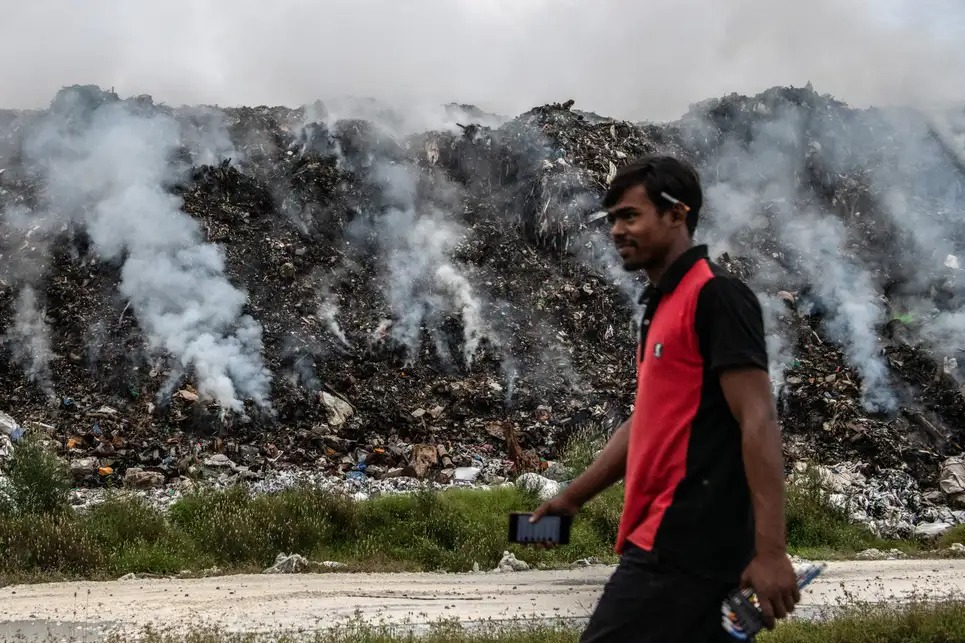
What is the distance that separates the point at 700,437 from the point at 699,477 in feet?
0.35

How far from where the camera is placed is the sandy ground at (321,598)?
6188 millimetres

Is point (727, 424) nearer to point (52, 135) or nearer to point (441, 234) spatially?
point (441, 234)

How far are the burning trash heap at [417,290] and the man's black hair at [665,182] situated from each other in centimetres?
1147

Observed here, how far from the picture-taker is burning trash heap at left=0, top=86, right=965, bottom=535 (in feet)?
52.3

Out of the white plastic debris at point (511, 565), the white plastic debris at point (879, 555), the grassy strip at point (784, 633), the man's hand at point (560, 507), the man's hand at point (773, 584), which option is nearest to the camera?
the man's hand at point (773, 584)

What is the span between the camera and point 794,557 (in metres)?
10.1

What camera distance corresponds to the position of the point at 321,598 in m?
7.07

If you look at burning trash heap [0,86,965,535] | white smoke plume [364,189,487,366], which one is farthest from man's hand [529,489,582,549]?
white smoke plume [364,189,487,366]

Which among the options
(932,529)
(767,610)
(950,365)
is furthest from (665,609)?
(950,365)

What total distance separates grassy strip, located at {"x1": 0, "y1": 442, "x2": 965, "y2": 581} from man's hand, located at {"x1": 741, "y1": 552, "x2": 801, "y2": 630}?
7.11m

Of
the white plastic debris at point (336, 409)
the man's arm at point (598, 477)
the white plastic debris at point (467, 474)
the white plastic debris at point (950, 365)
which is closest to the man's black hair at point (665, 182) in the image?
the man's arm at point (598, 477)

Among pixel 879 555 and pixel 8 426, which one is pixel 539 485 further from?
pixel 8 426

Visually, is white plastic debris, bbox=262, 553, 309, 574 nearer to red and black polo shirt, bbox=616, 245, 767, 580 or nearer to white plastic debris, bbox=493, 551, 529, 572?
white plastic debris, bbox=493, 551, 529, 572

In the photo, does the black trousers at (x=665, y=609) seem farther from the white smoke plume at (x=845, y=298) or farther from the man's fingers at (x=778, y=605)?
the white smoke plume at (x=845, y=298)
